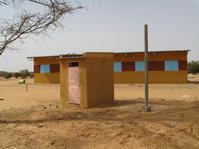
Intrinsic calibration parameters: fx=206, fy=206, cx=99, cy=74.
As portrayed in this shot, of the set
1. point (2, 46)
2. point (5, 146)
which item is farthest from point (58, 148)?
point (2, 46)


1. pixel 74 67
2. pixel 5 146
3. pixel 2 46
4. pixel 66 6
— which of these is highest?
pixel 66 6

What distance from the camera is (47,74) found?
1058 inches

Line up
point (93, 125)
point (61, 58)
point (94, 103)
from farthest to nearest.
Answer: point (61, 58) < point (94, 103) < point (93, 125)

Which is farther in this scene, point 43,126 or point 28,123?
point 28,123

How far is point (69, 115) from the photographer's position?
24.0 ft

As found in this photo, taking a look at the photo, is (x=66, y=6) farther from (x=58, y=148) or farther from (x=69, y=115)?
(x=58, y=148)

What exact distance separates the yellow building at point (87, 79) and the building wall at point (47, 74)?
16959mm

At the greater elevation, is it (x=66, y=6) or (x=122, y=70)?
(x=66, y=6)

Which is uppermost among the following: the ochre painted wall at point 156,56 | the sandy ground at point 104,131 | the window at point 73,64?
the ochre painted wall at point 156,56

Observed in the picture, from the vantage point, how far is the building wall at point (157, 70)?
21812 mm

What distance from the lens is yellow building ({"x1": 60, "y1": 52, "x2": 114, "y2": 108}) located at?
8820mm

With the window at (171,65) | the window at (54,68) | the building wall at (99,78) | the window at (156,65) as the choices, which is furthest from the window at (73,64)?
the window at (54,68)

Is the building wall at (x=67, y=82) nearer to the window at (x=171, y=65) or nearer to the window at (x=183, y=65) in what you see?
the window at (x=171, y=65)

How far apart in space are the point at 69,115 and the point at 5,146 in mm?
2907
